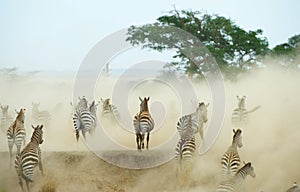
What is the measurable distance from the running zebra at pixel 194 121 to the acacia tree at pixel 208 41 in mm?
7125

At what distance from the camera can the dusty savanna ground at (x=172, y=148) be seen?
1005 centimetres

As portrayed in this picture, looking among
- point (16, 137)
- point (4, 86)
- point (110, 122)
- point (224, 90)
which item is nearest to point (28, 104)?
point (4, 86)

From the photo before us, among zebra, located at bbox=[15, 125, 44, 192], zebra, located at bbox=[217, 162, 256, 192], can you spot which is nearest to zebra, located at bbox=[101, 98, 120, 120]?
zebra, located at bbox=[15, 125, 44, 192]


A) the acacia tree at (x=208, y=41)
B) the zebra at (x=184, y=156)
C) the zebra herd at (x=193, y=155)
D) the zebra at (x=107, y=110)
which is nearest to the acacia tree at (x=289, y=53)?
the acacia tree at (x=208, y=41)

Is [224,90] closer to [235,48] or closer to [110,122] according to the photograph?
[235,48]

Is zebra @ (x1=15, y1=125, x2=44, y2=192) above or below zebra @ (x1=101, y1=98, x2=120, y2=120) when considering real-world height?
below

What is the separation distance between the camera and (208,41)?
1939 cm

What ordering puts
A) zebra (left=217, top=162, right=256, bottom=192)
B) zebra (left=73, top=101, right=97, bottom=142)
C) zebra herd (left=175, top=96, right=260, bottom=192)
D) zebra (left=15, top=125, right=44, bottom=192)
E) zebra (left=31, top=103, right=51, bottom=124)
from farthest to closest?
1. zebra (left=31, top=103, right=51, bottom=124)
2. zebra (left=73, top=101, right=97, bottom=142)
3. zebra (left=15, top=125, right=44, bottom=192)
4. zebra herd (left=175, top=96, right=260, bottom=192)
5. zebra (left=217, top=162, right=256, bottom=192)

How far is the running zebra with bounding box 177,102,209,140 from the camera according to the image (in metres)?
10.9

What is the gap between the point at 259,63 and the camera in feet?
61.6

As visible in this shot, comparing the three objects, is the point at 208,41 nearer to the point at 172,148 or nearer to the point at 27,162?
the point at 172,148

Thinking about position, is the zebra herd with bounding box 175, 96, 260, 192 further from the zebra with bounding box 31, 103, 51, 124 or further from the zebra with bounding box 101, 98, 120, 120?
the zebra with bounding box 31, 103, 51, 124

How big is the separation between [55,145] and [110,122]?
5.46ft

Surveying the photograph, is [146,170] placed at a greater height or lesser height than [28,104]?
lesser
